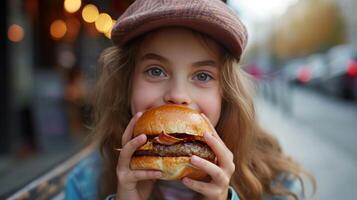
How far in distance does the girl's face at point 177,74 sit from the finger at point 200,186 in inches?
11.6

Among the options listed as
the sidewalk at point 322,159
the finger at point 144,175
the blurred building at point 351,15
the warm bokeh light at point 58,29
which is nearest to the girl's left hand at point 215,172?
the finger at point 144,175

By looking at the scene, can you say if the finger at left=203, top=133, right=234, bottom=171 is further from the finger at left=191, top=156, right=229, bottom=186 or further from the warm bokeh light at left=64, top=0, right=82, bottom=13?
the warm bokeh light at left=64, top=0, right=82, bottom=13

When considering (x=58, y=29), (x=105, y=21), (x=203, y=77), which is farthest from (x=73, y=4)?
(x=203, y=77)

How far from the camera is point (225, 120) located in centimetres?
204

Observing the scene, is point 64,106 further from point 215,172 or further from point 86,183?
point 215,172

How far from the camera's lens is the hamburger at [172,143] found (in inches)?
62.9

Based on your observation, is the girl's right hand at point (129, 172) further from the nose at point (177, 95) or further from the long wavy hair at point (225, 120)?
the long wavy hair at point (225, 120)

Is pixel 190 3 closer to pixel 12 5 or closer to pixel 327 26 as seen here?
pixel 12 5

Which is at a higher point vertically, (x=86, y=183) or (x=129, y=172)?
(x=129, y=172)

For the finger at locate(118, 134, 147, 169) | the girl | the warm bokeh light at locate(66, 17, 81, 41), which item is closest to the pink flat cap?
the girl

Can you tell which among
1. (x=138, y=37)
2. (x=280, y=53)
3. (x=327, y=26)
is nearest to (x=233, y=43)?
(x=138, y=37)

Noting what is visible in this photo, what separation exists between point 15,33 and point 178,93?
7.05m

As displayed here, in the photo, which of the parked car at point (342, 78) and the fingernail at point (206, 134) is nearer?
the fingernail at point (206, 134)

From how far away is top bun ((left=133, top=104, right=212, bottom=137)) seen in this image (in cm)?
164
